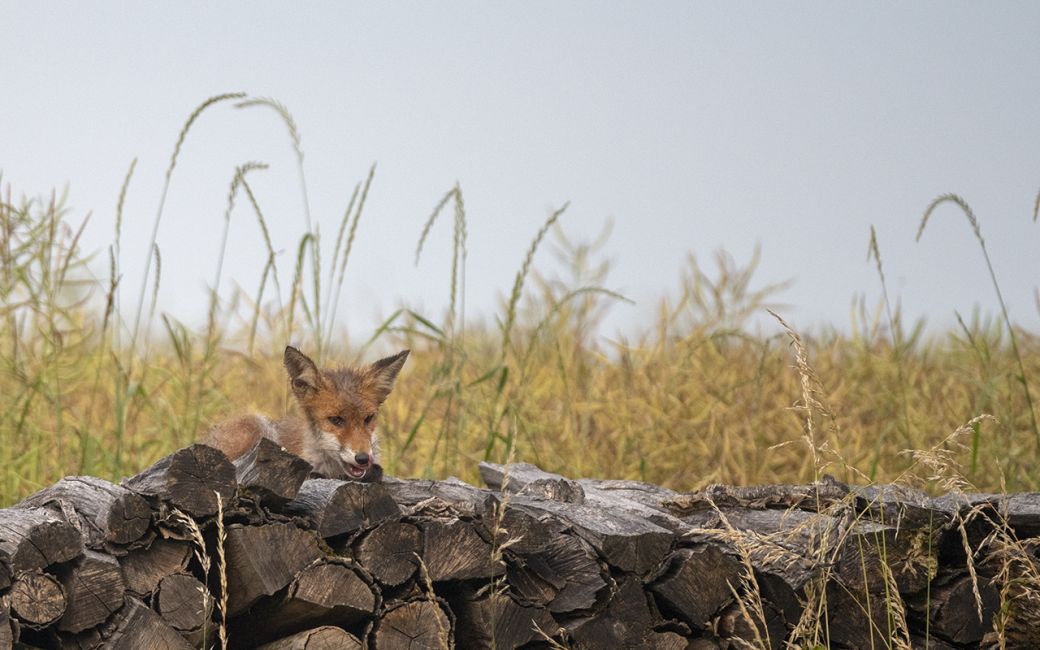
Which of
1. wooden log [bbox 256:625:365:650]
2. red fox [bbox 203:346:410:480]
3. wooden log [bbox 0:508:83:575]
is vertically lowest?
wooden log [bbox 256:625:365:650]

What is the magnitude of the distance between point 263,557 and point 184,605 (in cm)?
32

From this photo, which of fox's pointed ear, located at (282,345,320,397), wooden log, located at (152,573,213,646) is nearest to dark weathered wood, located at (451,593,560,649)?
→ wooden log, located at (152,573,213,646)

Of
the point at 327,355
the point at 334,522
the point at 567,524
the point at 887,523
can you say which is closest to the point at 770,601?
the point at 887,523

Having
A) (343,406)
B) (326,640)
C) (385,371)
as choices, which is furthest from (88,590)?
(385,371)

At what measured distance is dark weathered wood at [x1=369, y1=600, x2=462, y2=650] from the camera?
12.5ft

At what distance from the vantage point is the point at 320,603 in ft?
12.1

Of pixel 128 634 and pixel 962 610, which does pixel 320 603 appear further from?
pixel 962 610

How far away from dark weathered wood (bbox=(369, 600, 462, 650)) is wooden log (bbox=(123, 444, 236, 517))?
2.25 ft

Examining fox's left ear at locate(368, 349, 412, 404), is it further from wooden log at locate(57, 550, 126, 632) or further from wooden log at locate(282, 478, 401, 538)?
wooden log at locate(57, 550, 126, 632)

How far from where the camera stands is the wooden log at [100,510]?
363 cm

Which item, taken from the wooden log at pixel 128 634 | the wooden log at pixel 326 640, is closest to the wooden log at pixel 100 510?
the wooden log at pixel 128 634

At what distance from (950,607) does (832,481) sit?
73cm

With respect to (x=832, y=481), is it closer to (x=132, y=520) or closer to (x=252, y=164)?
(x=132, y=520)

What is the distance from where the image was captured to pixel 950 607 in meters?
4.55
